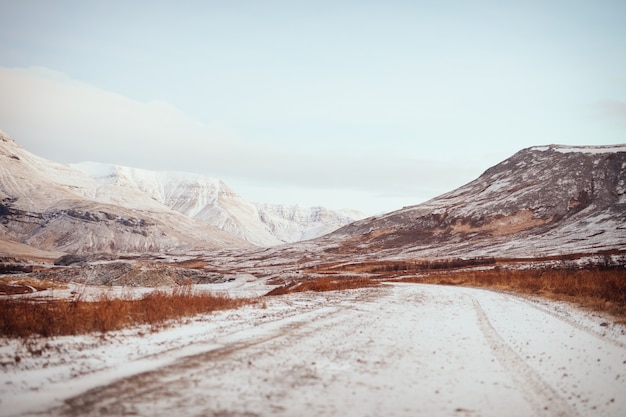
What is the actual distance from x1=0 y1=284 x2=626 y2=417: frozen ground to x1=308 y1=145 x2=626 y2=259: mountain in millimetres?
82281

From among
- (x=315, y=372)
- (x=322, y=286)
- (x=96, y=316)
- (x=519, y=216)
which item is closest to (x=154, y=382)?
(x=315, y=372)

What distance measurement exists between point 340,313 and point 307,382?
9.04 m

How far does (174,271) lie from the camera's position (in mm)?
71438

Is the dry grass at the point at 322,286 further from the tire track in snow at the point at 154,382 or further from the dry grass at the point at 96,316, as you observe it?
the tire track in snow at the point at 154,382

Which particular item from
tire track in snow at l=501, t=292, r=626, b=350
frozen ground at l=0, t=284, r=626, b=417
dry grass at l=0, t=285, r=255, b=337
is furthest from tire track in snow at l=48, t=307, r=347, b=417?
tire track in snow at l=501, t=292, r=626, b=350

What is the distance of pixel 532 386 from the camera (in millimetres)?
7281

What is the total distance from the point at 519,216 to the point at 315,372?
5257 inches

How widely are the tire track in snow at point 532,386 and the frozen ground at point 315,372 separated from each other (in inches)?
0.8

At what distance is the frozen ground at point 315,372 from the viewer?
5891mm

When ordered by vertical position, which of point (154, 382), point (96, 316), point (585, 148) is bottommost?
point (154, 382)

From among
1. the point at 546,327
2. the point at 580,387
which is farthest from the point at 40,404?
the point at 546,327

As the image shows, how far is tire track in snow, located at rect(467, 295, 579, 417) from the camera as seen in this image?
621 centimetres

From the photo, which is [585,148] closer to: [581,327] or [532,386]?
[581,327]

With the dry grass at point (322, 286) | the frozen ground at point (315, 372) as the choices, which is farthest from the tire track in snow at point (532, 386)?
the dry grass at point (322, 286)
